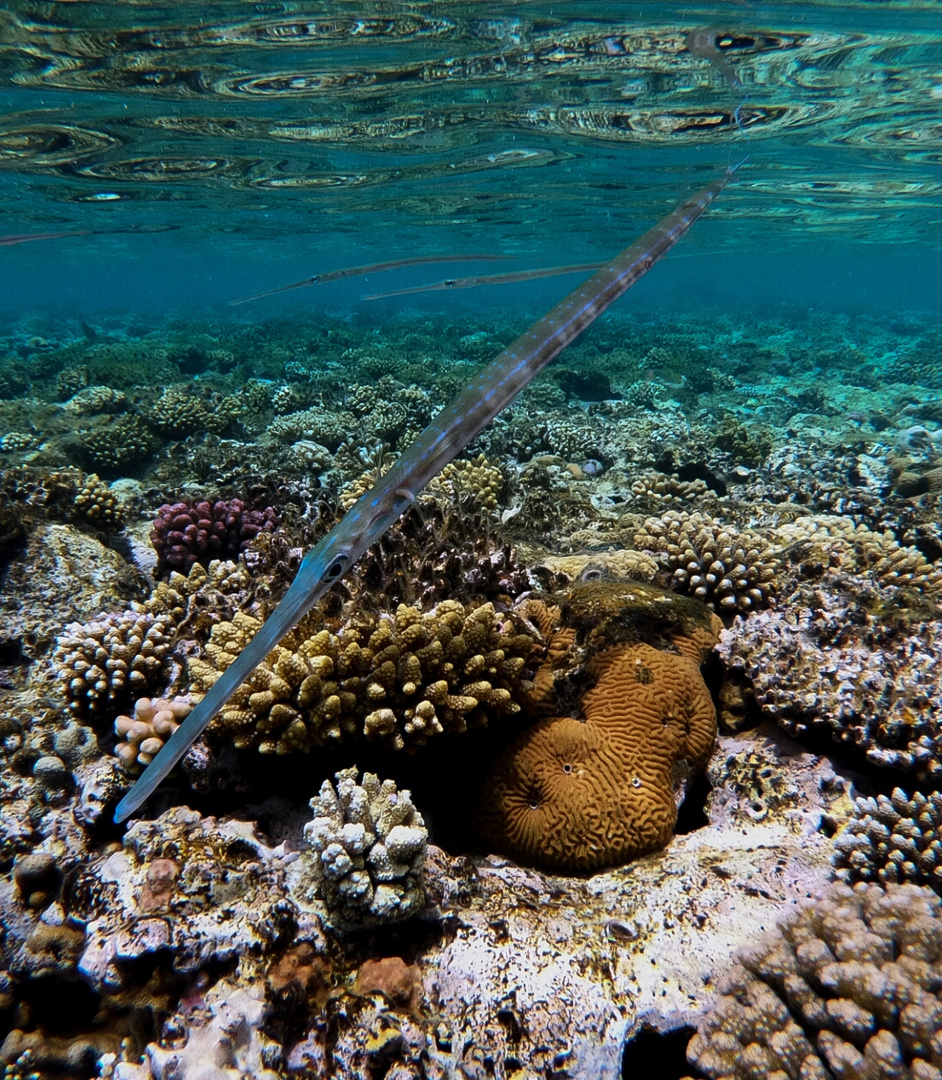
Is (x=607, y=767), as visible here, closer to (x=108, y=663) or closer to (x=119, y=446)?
(x=108, y=663)

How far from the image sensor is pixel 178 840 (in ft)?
10.1

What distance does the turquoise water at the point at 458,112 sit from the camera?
1383cm

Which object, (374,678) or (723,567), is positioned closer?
(374,678)

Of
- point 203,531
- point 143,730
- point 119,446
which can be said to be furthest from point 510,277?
point 119,446

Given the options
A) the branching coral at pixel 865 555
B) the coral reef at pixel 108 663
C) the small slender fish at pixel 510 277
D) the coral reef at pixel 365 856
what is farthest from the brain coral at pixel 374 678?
the small slender fish at pixel 510 277

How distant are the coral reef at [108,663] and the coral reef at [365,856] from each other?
6.95ft

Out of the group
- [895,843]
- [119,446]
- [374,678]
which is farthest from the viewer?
[119,446]

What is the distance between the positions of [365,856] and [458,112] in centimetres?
2241

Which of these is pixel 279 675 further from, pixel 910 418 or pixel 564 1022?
pixel 910 418

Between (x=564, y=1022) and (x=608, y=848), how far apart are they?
0.99m

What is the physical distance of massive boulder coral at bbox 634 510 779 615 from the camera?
5180 mm

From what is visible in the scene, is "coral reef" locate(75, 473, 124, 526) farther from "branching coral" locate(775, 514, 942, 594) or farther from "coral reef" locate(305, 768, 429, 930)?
"branching coral" locate(775, 514, 942, 594)

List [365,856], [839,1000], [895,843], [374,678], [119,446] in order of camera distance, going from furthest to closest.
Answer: [119,446] < [374,678] < [895,843] < [365,856] < [839,1000]

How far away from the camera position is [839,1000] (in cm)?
234
